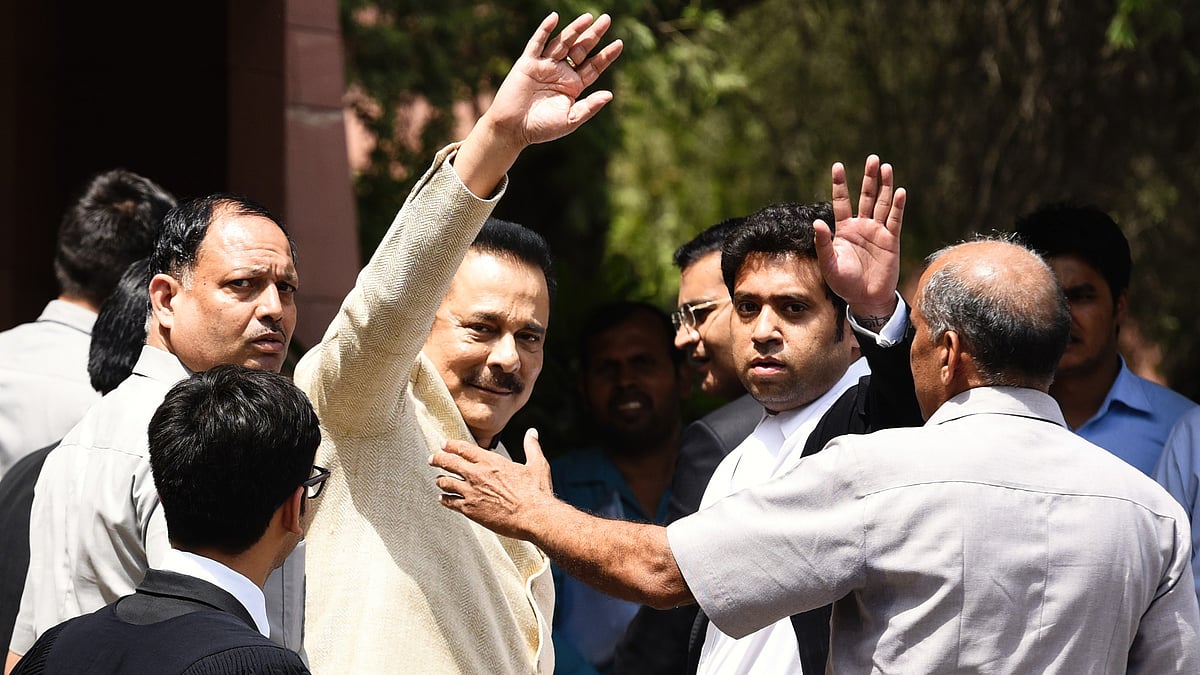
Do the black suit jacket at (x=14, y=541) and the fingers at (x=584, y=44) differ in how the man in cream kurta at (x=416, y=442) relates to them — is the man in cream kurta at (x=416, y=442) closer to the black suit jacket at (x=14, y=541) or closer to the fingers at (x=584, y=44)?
the fingers at (x=584, y=44)

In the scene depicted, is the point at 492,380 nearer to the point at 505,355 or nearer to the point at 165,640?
the point at 505,355

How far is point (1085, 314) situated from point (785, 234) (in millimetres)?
1427

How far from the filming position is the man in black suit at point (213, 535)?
2.20 metres

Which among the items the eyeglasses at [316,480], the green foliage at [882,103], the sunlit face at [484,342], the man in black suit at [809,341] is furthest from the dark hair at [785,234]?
the green foliage at [882,103]

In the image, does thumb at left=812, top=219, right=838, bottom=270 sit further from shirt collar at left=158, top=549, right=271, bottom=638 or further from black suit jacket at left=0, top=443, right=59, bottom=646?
black suit jacket at left=0, top=443, right=59, bottom=646

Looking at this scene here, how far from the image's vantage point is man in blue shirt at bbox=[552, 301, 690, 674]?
5.40m

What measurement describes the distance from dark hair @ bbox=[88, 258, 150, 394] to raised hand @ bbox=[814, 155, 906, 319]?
1.63 metres

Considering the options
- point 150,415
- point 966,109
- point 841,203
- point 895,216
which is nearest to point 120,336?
point 150,415

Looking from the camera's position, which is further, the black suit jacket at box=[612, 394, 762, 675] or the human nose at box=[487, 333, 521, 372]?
the black suit jacket at box=[612, 394, 762, 675]

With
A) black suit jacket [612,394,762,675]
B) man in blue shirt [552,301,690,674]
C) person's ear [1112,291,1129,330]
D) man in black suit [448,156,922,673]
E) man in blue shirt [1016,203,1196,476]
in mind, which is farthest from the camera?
man in blue shirt [552,301,690,674]

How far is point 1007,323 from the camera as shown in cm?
276

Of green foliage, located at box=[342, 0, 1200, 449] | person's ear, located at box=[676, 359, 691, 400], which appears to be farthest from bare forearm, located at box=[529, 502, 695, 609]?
green foliage, located at box=[342, 0, 1200, 449]

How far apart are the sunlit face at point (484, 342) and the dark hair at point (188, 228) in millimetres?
424

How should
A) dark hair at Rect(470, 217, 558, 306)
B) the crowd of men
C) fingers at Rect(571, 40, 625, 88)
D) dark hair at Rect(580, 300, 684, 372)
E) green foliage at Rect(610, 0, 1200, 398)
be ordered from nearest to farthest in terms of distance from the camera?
the crowd of men → fingers at Rect(571, 40, 625, 88) → dark hair at Rect(470, 217, 558, 306) → dark hair at Rect(580, 300, 684, 372) → green foliage at Rect(610, 0, 1200, 398)
